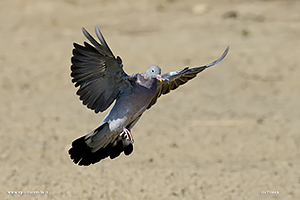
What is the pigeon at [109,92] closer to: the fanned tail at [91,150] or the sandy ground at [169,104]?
the fanned tail at [91,150]

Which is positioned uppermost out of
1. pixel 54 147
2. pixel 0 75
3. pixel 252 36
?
pixel 252 36

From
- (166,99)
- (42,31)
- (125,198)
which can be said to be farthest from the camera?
(42,31)

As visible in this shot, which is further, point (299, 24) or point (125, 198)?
point (299, 24)

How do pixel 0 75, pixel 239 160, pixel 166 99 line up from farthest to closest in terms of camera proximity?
pixel 0 75 → pixel 166 99 → pixel 239 160

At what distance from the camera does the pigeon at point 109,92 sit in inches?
163

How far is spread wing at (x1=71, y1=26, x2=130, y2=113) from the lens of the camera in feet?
13.3

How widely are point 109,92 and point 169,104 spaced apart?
4.55 meters

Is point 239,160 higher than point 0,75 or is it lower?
lower

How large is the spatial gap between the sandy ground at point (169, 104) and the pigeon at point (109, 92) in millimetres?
744

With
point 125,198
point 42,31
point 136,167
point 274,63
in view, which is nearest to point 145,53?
point 274,63

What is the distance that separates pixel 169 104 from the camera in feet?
29.2

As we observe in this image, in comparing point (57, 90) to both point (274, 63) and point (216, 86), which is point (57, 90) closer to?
point (216, 86)

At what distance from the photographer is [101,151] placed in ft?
15.5

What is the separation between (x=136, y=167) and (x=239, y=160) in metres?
1.35
